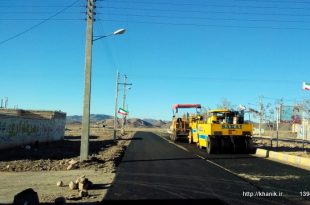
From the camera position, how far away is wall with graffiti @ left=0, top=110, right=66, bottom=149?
32491mm

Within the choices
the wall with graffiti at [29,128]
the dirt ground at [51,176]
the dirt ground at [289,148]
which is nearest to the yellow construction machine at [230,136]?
the dirt ground at [289,148]

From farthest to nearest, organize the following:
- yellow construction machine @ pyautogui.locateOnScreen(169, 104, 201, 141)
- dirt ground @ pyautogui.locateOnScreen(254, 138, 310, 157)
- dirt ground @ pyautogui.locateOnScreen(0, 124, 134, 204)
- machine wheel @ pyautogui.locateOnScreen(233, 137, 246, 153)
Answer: yellow construction machine @ pyautogui.locateOnScreen(169, 104, 201, 141) → machine wheel @ pyautogui.locateOnScreen(233, 137, 246, 153) → dirt ground @ pyautogui.locateOnScreen(254, 138, 310, 157) → dirt ground @ pyautogui.locateOnScreen(0, 124, 134, 204)

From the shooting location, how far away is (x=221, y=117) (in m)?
31.9

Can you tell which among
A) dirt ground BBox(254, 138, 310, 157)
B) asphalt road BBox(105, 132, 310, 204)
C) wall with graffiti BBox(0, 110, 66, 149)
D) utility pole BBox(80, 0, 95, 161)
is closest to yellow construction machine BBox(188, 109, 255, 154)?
dirt ground BBox(254, 138, 310, 157)

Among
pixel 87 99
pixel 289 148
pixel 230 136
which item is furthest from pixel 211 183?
pixel 289 148

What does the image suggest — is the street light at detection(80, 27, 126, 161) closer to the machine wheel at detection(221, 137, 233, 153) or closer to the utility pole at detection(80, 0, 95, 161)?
the utility pole at detection(80, 0, 95, 161)

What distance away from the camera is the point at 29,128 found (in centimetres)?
3906

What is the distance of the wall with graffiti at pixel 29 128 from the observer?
32491 mm

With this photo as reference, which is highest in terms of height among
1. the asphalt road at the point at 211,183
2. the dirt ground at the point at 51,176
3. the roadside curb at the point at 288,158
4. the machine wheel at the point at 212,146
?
the machine wheel at the point at 212,146

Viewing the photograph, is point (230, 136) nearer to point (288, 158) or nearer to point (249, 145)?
point (249, 145)

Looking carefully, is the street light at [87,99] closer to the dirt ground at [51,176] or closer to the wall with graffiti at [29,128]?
the dirt ground at [51,176]

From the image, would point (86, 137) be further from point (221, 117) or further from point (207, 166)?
point (221, 117)

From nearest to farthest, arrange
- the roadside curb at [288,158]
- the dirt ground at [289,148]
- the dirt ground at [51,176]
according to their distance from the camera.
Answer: the dirt ground at [51,176] < the roadside curb at [288,158] < the dirt ground at [289,148]

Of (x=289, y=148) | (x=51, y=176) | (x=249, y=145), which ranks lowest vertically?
(x=51, y=176)
